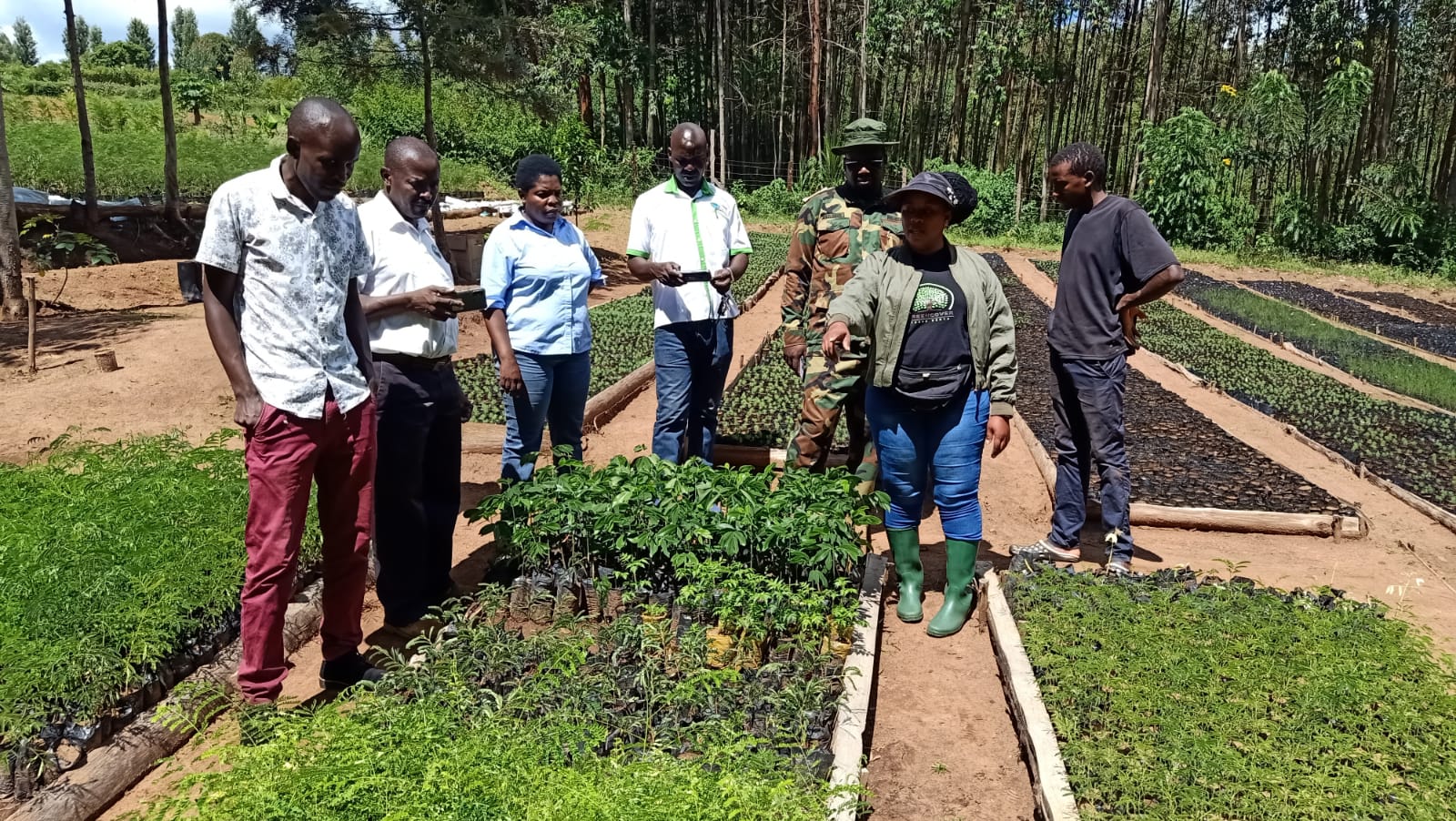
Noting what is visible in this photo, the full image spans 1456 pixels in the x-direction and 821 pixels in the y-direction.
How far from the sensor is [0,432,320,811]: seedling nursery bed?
9.47 ft

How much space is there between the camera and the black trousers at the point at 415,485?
3672 mm

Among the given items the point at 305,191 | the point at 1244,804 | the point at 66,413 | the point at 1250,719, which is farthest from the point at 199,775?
the point at 66,413

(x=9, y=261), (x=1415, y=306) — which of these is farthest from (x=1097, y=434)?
(x=1415, y=306)

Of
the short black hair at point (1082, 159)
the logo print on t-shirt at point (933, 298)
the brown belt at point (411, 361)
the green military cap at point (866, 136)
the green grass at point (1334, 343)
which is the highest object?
the green military cap at point (866, 136)

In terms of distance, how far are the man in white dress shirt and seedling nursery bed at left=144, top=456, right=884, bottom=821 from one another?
0.74 ft

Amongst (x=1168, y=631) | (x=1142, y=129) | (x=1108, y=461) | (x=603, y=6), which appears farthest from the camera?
(x=603, y=6)

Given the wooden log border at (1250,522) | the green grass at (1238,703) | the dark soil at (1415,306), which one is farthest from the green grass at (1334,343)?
the green grass at (1238,703)

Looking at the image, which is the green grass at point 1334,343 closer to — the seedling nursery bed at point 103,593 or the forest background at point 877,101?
the forest background at point 877,101

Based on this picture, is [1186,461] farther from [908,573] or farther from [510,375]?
[510,375]

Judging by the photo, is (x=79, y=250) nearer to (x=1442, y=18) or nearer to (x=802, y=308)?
(x=802, y=308)

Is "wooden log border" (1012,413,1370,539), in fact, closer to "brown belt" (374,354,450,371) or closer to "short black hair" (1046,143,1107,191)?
"short black hair" (1046,143,1107,191)

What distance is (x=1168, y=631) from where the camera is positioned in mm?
3633

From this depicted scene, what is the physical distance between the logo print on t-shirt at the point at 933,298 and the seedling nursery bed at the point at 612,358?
78.3 inches

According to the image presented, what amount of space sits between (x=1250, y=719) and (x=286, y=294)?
3418 millimetres
